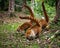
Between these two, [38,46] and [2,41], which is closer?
[38,46]

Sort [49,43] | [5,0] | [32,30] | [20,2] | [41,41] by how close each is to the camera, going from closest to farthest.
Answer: [49,43] → [41,41] → [32,30] → [5,0] → [20,2]

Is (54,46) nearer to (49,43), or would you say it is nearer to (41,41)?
(49,43)

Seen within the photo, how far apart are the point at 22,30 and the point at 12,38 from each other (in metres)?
0.85

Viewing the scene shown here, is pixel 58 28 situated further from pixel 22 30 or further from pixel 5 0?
pixel 5 0

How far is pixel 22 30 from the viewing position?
778 cm

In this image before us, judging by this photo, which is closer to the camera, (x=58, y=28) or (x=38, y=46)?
(x=38, y=46)

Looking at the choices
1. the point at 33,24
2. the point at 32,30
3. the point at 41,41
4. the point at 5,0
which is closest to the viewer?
the point at 41,41

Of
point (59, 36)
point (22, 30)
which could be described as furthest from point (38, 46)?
point (22, 30)

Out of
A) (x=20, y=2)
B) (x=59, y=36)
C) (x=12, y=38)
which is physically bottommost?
(x=20, y=2)

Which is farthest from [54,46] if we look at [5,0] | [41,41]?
[5,0]

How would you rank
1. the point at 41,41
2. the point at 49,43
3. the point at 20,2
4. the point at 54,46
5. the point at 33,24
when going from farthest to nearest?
the point at 20,2
the point at 33,24
the point at 41,41
the point at 49,43
the point at 54,46

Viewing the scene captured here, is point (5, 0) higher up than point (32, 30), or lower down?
lower down

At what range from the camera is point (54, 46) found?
5.54 meters

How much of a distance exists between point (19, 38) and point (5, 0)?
483 inches
